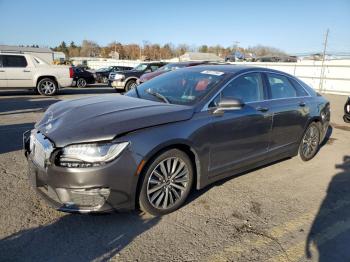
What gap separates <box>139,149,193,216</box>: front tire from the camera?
3.43 m

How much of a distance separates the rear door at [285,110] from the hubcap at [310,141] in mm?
328

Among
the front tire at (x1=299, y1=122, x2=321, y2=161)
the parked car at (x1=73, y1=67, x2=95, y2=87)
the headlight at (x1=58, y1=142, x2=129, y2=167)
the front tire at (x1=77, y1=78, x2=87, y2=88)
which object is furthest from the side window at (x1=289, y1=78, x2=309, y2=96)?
the front tire at (x1=77, y1=78, x2=87, y2=88)

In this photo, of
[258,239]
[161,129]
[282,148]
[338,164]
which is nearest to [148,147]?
[161,129]

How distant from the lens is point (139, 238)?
10.4 ft

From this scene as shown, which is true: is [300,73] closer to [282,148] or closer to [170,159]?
[282,148]

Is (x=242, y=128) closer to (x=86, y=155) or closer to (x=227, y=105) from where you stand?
(x=227, y=105)

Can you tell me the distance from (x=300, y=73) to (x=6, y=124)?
2318 centimetres

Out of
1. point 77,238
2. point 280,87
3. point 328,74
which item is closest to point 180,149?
point 77,238

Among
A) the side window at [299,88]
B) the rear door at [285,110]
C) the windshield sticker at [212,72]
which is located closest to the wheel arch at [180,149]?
the windshield sticker at [212,72]

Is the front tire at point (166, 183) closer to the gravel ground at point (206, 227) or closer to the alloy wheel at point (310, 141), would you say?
the gravel ground at point (206, 227)

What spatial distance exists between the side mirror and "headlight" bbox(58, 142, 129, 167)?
1.46 meters

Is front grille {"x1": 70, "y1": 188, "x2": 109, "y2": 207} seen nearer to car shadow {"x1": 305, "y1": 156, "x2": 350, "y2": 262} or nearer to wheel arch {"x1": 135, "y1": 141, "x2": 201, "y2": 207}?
wheel arch {"x1": 135, "y1": 141, "x2": 201, "y2": 207}

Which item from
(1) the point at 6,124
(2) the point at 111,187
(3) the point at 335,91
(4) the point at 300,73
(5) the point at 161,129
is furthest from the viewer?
(4) the point at 300,73

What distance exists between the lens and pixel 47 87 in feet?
46.8
